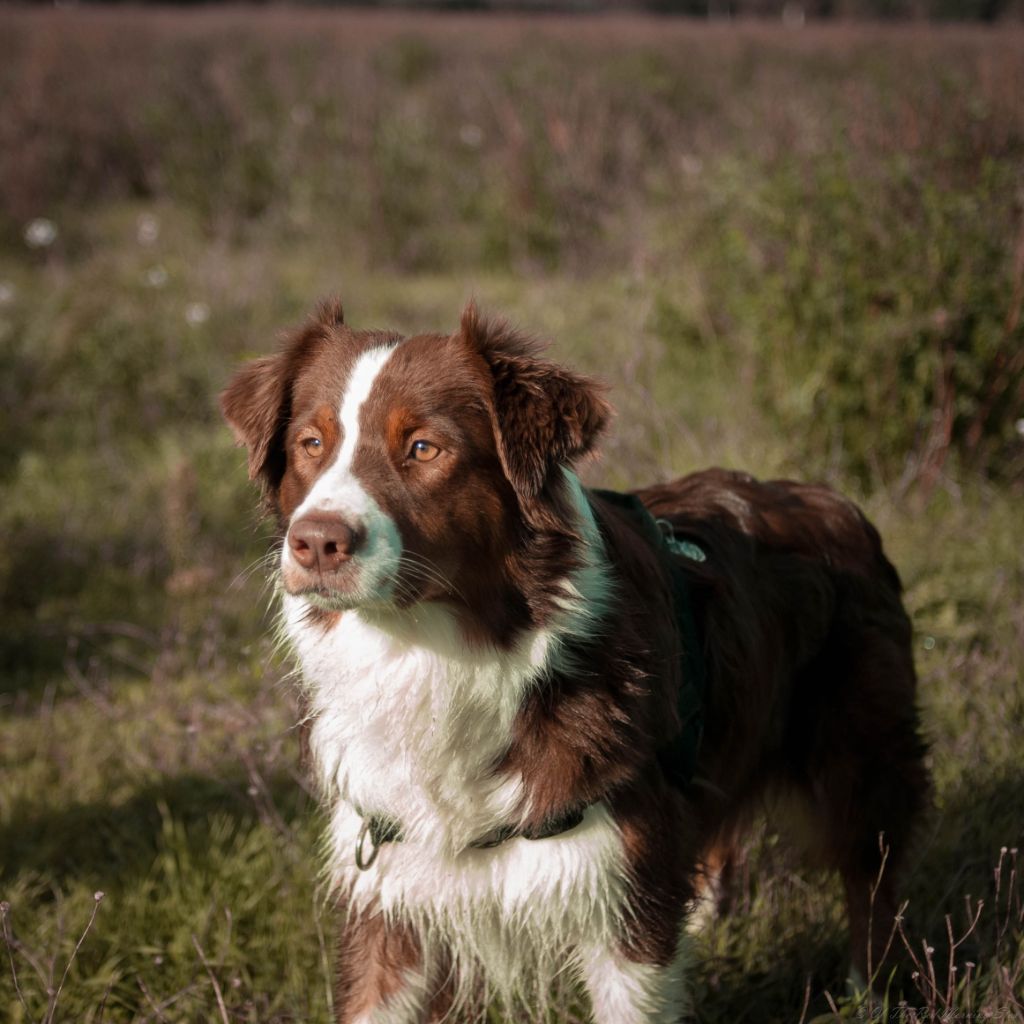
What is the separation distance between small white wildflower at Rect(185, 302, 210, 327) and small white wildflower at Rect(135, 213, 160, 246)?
4.53 feet

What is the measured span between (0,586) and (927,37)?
15.3m

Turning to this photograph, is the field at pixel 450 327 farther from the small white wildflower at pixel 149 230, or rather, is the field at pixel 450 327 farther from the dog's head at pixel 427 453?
the dog's head at pixel 427 453

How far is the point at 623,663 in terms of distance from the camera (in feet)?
8.45

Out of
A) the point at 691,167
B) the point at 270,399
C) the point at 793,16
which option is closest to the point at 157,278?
the point at 691,167

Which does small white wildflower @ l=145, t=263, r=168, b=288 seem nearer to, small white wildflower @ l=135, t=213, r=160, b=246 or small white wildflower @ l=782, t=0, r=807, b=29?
small white wildflower @ l=135, t=213, r=160, b=246

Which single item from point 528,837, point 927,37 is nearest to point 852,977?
point 528,837

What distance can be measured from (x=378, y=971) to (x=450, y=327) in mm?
7509

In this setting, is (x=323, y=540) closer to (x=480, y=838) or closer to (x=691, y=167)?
(x=480, y=838)

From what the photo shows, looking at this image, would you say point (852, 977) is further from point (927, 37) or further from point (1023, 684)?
point (927, 37)

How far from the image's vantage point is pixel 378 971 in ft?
9.06

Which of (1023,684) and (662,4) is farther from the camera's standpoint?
(662,4)

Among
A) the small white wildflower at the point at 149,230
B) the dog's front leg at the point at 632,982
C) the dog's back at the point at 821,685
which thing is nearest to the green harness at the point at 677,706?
the dog's back at the point at 821,685

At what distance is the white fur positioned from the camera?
8.30ft

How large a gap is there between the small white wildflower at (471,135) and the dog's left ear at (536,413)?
414 inches
